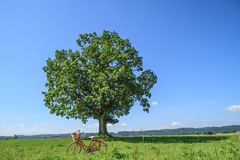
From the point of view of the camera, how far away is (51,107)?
4969cm

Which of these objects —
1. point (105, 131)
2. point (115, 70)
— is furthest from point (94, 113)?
point (115, 70)

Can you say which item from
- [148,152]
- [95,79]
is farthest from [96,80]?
[148,152]

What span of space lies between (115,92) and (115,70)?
10.2 ft

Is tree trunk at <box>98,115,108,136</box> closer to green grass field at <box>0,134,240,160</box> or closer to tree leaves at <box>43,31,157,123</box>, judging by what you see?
tree leaves at <box>43,31,157,123</box>

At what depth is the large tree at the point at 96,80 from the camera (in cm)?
4631

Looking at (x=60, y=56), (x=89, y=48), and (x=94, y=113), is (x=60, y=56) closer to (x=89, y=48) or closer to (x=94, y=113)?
(x=89, y=48)

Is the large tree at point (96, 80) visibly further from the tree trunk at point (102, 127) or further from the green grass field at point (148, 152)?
the green grass field at point (148, 152)

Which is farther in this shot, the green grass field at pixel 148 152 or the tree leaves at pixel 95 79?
the tree leaves at pixel 95 79

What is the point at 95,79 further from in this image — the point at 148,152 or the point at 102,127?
the point at 148,152

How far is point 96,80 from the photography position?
152ft

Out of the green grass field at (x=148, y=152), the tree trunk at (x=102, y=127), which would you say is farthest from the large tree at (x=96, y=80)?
the green grass field at (x=148, y=152)

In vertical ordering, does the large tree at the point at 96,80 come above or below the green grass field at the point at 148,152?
above

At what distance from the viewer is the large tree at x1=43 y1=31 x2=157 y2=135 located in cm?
4631

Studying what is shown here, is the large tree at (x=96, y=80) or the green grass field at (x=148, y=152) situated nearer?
the green grass field at (x=148, y=152)
